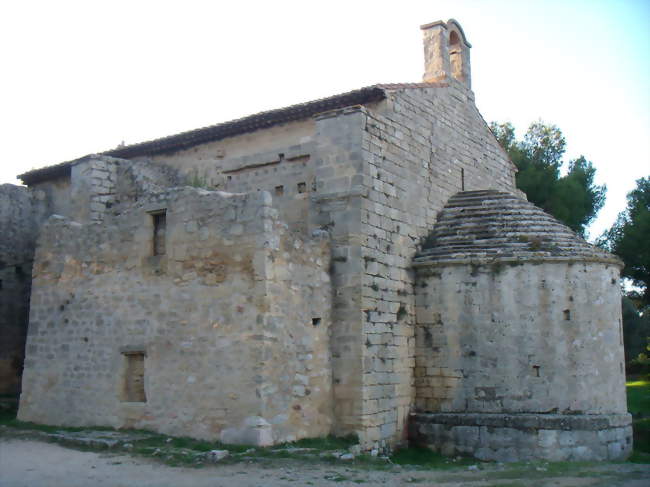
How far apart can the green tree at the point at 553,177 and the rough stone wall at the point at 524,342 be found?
1133 centimetres

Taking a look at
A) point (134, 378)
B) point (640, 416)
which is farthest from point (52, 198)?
point (640, 416)

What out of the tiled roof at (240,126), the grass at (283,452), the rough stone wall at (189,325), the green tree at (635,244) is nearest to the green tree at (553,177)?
the green tree at (635,244)

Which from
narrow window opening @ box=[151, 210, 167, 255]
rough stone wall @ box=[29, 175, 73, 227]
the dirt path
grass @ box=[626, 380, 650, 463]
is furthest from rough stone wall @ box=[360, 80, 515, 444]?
rough stone wall @ box=[29, 175, 73, 227]

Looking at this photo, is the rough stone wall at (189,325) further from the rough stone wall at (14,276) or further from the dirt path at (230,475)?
the rough stone wall at (14,276)

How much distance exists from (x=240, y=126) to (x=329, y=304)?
4623 mm

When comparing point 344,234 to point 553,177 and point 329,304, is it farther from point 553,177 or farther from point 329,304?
point 553,177

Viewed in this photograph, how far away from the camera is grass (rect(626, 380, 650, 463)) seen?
510 inches

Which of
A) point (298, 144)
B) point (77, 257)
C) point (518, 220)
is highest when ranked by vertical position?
point (298, 144)

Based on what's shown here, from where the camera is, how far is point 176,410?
10.2m

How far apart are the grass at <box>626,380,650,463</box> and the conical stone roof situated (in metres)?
3.58

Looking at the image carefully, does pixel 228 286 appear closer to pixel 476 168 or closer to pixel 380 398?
pixel 380 398

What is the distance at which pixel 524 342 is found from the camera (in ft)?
39.9

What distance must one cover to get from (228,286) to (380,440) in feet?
12.3

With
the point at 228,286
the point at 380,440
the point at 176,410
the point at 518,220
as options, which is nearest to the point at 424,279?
the point at 518,220
